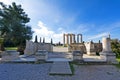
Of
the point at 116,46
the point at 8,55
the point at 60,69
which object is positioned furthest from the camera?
the point at 116,46

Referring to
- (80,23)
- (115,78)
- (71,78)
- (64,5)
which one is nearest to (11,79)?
(71,78)

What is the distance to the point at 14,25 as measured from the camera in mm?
18531

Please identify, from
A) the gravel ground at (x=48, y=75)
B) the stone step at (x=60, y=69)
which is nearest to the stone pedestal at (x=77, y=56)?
the stone step at (x=60, y=69)

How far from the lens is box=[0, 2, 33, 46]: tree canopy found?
1858cm

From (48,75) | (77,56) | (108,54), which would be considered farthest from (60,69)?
(108,54)

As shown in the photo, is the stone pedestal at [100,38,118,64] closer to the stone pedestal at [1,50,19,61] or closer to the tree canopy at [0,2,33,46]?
the stone pedestal at [1,50,19,61]

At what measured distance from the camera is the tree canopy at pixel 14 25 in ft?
61.0

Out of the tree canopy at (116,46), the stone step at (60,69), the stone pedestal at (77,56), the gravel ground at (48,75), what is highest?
the tree canopy at (116,46)

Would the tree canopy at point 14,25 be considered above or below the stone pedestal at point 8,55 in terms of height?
above

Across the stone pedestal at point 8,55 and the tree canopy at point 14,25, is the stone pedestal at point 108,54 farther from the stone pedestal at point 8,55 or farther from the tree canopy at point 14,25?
the tree canopy at point 14,25

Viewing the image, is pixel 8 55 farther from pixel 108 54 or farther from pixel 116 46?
pixel 116 46

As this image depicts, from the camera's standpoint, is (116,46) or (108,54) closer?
(108,54)

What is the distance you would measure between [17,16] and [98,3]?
38.4ft

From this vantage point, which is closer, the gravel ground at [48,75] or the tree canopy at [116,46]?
the gravel ground at [48,75]
